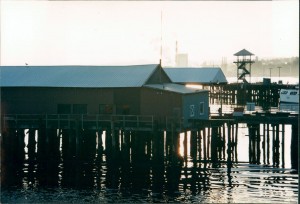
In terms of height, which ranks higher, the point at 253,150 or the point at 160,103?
the point at 160,103

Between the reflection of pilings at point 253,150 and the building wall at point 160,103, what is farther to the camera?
the reflection of pilings at point 253,150

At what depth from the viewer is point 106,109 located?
158ft

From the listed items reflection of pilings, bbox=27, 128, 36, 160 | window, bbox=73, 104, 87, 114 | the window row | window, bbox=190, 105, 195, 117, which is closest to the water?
reflection of pilings, bbox=27, 128, 36, 160

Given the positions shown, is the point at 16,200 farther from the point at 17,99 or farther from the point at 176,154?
the point at 17,99

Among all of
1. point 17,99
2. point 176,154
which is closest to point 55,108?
point 17,99

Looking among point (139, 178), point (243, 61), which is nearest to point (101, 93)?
point (139, 178)

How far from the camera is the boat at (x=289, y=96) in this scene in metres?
79.0

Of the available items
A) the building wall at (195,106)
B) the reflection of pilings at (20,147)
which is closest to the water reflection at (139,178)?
the reflection of pilings at (20,147)

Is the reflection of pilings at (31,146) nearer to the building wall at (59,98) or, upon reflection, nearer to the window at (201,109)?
the building wall at (59,98)

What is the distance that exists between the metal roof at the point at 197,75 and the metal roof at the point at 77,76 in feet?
88.3

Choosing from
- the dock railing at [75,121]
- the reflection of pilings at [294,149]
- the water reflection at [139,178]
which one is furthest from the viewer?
the reflection of pilings at [294,149]

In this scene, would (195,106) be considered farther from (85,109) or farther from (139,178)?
(139,178)

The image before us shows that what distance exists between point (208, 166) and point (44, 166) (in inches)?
605

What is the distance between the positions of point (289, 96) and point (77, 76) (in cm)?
4188
